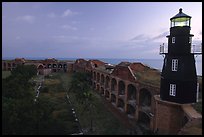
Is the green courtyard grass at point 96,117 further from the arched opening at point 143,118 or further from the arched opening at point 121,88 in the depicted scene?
the arched opening at point 121,88

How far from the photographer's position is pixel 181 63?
78.1 ft

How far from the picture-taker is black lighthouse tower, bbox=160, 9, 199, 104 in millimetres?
23625

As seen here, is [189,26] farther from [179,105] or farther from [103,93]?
[103,93]

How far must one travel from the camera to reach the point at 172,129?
23234 mm

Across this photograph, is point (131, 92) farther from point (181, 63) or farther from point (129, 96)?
point (181, 63)

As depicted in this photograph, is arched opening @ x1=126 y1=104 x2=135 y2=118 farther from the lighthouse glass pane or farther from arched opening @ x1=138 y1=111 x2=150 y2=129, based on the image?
the lighthouse glass pane

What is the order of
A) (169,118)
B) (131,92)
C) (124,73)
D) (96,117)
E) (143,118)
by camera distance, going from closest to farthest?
(169,118) → (143,118) → (96,117) → (124,73) → (131,92)

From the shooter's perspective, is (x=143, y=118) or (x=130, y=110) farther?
(x=130, y=110)

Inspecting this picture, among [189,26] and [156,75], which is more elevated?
[189,26]

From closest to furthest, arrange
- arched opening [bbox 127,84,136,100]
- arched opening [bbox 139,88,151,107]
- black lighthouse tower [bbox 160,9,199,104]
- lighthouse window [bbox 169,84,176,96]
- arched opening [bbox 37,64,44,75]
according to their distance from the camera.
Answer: black lighthouse tower [bbox 160,9,199,104] < lighthouse window [bbox 169,84,176,96] < arched opening [bbox 139,88,151,107] < arched opening [bbox 127,84,136,100] < arched opening [bbox 37,64,44,75]

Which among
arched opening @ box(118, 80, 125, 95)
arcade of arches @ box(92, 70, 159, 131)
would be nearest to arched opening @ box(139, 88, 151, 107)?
arcade of arches @ box(92, 70, 159, 131)

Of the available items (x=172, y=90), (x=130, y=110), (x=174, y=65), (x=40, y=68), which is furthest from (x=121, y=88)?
(x=40, y=68)

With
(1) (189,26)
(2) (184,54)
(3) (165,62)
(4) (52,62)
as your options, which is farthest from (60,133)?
(4) (52,62)

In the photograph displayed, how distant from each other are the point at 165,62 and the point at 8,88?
20.8m
